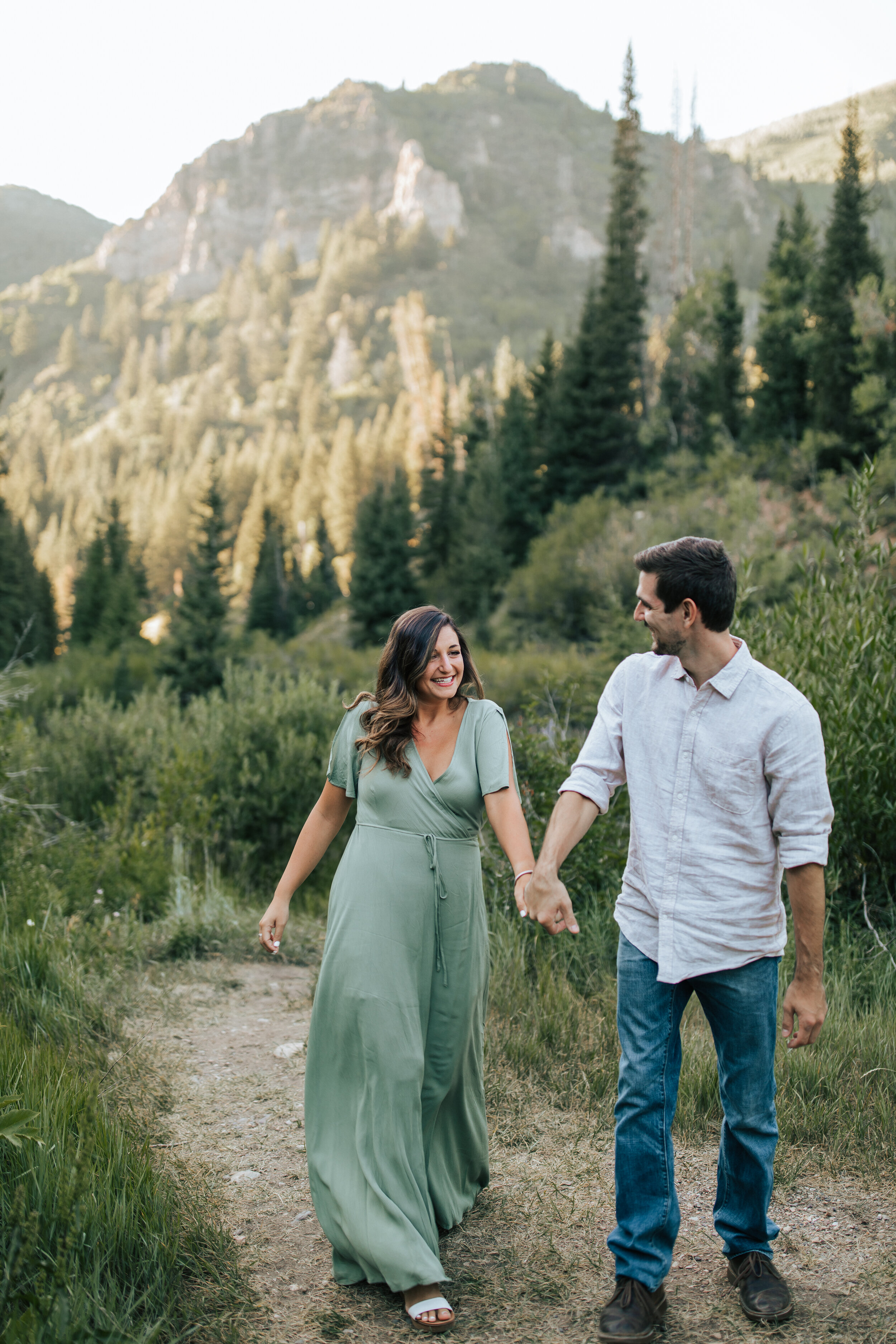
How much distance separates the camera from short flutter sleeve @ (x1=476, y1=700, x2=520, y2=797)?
3242 mm

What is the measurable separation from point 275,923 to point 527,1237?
139 cm

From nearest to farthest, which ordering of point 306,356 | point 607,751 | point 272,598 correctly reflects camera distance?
point 607,751 < point 272,598 < point 306,356

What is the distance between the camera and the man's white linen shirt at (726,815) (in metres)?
2.71

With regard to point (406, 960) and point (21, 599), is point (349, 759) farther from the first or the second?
point (21, 599)

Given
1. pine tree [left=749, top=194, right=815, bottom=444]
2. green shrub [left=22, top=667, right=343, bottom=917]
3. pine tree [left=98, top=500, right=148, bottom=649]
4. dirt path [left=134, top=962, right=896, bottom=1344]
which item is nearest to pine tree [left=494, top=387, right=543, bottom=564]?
pine tree [left=749, top=194, right=815, bottom=444]

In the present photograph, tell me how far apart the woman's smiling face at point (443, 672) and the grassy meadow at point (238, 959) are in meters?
1.60

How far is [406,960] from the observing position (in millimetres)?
3152

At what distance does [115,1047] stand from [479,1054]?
2601mm

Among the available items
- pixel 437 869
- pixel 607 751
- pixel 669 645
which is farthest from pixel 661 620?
pixel 437 869

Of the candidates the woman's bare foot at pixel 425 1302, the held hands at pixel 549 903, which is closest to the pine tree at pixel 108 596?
the woman's bare foot at pixel 425 1302

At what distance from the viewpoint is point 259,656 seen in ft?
157

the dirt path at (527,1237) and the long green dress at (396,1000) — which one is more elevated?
the long green dress at (396,1000)

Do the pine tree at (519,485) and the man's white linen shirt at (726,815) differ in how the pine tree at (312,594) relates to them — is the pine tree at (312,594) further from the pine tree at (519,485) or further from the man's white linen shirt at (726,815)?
the man's white linen shirt at (726,815)

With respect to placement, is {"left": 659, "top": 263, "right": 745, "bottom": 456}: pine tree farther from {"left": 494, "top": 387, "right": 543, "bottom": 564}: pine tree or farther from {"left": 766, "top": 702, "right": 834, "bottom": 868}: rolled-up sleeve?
{"left": 766, "top": 702, "right": 834, "bottom": 868}: rolled-up sleeve
